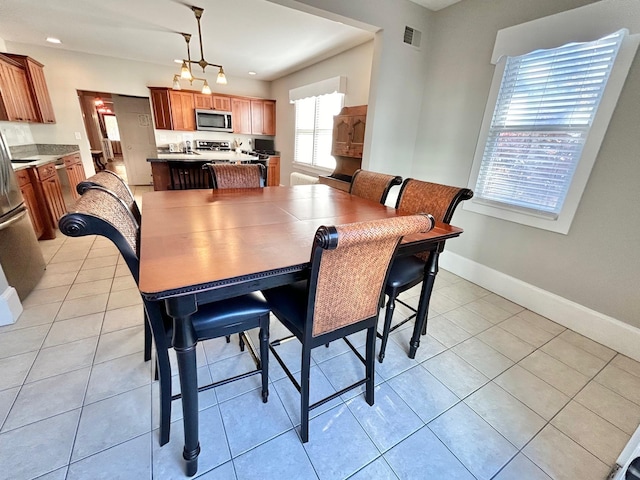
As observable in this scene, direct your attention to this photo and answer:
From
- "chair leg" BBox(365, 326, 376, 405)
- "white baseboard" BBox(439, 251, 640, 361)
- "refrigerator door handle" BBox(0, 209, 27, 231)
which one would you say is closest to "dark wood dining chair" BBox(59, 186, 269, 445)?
"chair leg" BBox(365, 326, 376, 405)

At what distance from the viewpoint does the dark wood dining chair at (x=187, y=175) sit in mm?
4008

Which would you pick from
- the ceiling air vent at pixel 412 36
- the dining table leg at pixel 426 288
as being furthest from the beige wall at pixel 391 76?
the dining table leg at pixel 426 288

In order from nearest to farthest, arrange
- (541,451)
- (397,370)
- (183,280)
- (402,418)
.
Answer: (183,280) → (541,451) → (402,418) → (397,370)

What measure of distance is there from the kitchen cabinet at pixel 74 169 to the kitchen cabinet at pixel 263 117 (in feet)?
10.9

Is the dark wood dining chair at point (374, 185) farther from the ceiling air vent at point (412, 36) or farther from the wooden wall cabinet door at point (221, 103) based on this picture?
the wooden wall cabinet door at point (221, 103)

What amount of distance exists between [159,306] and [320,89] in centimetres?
447

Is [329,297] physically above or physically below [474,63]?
below

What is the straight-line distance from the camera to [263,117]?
648 centimetres

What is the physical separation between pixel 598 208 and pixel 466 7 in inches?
82.0

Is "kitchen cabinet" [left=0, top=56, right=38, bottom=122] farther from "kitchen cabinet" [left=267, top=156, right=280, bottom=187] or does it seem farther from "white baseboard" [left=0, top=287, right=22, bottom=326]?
"kitchen cabinet" [left=267, top=156, right=280, bottom=187]

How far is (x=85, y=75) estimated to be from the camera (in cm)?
491

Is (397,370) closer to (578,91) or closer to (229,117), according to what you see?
(578,91)

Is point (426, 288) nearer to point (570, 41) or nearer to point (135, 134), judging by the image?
point (570, 41)

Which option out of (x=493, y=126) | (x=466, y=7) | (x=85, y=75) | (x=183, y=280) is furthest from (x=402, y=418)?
(x=85, y=75)
